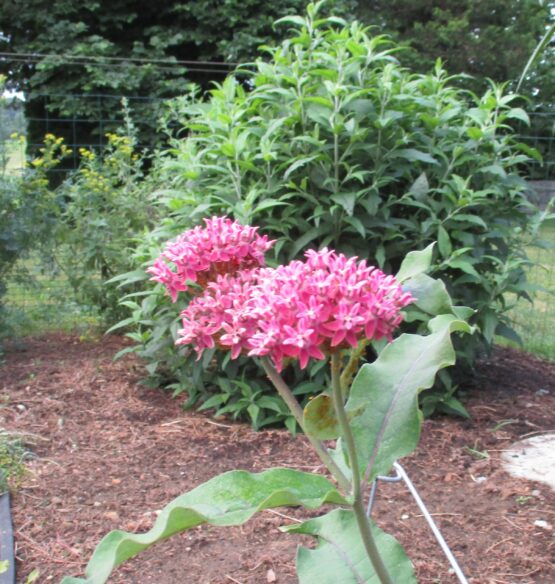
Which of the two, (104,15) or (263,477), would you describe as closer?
(263,477)

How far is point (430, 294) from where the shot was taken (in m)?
1.45

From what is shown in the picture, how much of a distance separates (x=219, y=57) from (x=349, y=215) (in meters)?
10.8

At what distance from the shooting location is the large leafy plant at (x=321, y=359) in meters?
1.14

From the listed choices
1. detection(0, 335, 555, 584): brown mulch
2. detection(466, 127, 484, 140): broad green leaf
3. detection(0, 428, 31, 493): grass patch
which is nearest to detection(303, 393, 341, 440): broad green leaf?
detection(0, 335, 555, 584): brown mulch

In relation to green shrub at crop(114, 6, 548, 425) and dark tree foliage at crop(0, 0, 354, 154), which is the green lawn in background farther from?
dark tree foliage at crop(0, 0, 354, 154)

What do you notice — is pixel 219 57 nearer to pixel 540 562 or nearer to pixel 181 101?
pixel 181 101

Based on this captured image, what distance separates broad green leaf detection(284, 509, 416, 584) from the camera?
147cm

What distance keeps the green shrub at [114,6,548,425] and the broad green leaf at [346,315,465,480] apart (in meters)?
1.81

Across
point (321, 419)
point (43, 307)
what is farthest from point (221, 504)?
point (43, 307)

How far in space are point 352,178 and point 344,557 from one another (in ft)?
7.42

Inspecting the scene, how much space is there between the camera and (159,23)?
516 inches

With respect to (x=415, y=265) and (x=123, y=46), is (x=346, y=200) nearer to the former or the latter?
(x=415, y=265)

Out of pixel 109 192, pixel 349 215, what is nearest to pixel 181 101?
pixel 109 192

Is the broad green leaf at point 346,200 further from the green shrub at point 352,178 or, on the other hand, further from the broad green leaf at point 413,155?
the broad green leaf at point 413,155
